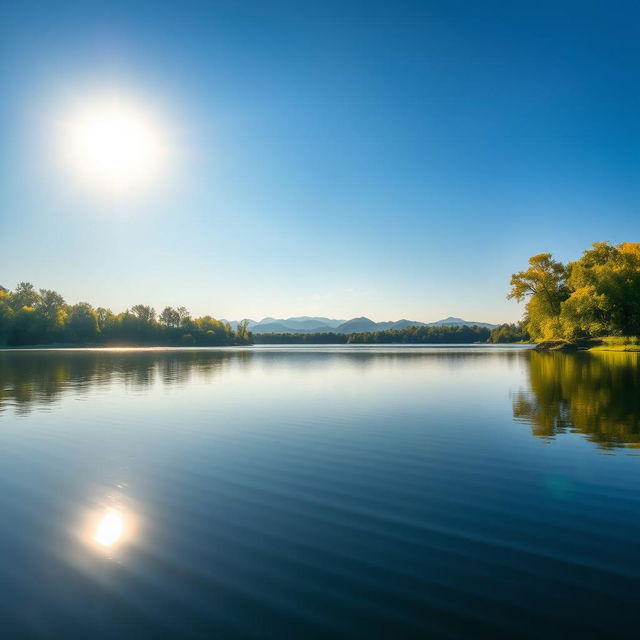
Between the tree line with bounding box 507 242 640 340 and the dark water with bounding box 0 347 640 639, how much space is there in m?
69.6

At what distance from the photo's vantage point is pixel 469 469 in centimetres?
1193

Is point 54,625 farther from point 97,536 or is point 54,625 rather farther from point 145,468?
point 145,468

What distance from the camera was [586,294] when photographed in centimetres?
7688

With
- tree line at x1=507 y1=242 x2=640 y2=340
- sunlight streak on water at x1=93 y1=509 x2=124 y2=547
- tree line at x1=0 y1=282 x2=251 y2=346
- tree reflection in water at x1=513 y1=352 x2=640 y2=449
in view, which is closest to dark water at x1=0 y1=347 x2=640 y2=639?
sunlight streak on water at x1=93 y1=509 x2=124 y2=547

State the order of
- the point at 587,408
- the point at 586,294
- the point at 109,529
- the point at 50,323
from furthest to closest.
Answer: the point at 50,323
the point at 586,294
the point at 587,408
the point at 109,529

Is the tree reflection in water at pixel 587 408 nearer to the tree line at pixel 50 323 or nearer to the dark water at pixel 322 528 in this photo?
the dark water at pixel 322 528

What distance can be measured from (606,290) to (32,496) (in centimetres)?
8800

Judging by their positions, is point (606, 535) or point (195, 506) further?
point (195, 506)

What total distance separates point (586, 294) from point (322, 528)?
273 feet

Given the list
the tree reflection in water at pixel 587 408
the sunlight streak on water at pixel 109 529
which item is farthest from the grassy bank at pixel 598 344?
the sunlight streak on water at pixel 109 529

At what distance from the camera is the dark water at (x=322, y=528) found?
18.3ft

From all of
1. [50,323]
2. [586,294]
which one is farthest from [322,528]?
[50,323]

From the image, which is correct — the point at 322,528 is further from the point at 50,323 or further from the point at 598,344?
the point at 50,323

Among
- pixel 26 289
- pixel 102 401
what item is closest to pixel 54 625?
pixel 102 401
